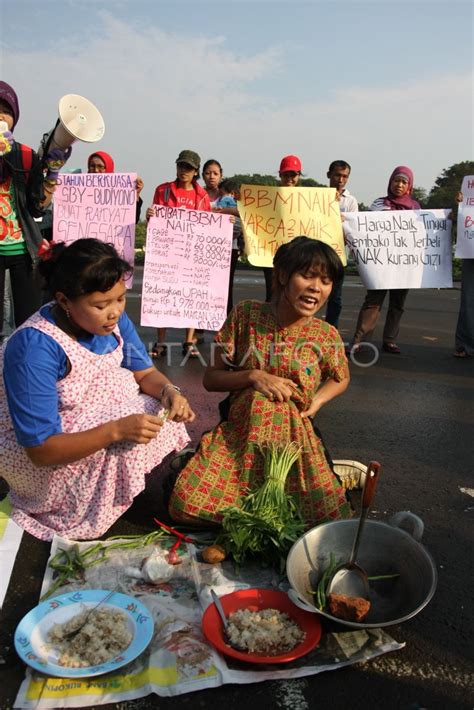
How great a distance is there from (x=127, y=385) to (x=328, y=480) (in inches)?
41.7

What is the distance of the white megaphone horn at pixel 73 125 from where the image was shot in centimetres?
448

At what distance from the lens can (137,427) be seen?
2602 millimetres

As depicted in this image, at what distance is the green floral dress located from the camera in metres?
2.82

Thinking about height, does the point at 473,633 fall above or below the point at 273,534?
below

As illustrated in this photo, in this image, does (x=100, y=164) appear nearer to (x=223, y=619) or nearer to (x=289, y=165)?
(x=289, y=165)

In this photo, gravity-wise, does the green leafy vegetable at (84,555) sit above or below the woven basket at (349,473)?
below

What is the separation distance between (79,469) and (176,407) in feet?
1.69

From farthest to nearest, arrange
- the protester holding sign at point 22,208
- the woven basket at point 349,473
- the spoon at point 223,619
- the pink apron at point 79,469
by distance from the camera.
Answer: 1. the protester holding sign at point 22,208
2. the woven basket at point 349,473
3. the pink apron at point 79,469
4. the spoon at point 223,619

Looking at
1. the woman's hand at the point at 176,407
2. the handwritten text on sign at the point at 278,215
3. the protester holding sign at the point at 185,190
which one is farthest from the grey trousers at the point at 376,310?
Result: the woman's hand at the point at 176,407

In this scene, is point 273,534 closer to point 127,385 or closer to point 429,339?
point 127,385

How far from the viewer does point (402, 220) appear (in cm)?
694

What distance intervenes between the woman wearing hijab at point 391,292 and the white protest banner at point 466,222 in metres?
0.54

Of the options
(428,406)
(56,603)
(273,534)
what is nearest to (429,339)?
(428,406)

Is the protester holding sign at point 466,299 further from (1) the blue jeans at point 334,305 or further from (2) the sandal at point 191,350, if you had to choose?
(2) the sandal at point 191,350
